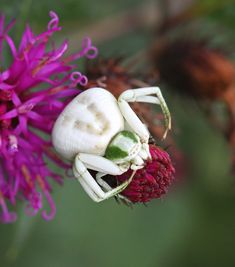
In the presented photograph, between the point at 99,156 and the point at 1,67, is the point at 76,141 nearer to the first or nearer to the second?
the point at 99,156

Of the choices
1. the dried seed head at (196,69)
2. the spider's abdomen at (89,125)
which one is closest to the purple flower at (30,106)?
the spider's abdomen at (89,125)

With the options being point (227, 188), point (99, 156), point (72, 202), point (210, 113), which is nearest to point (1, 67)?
point (99, 156)

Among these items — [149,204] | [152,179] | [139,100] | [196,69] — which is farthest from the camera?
[149,204]

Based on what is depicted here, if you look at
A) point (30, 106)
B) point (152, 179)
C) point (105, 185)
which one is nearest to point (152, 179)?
point (152, 179)

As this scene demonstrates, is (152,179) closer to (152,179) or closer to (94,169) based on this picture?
(152,179)

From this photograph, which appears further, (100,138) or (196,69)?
(196,69)

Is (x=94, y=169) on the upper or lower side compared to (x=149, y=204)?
upper
